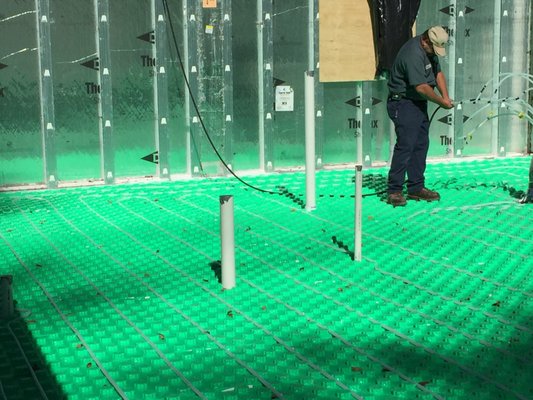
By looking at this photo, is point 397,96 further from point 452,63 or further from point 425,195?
point 452,63

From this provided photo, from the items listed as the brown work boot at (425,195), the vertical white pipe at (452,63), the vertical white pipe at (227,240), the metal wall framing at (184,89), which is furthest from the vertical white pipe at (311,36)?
the vertical white pipe at (227,240)

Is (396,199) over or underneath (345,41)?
underneath

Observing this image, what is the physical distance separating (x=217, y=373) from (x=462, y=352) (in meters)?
1.18

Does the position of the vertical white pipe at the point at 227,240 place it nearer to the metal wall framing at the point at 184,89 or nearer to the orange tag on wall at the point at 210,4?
the metal wall framing at the point at 184,89

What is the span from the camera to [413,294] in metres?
5.09

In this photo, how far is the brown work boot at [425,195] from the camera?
7.91 metres

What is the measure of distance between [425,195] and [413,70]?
1.19 m

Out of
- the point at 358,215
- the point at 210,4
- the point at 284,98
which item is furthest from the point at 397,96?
the point at 210,4

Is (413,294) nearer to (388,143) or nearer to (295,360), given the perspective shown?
(295,360)

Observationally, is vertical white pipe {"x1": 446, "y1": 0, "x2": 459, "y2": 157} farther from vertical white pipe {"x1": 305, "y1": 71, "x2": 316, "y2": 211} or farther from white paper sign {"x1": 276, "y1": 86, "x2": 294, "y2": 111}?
vertical white pipe {"x1": 305, "y1": 71, "x2": 316, "y2": 211}

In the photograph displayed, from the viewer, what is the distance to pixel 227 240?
507cm

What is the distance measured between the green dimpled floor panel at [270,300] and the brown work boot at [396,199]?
92 mm

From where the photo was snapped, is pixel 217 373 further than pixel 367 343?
No

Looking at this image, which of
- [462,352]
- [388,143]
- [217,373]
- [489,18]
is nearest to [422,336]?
[462,352]
